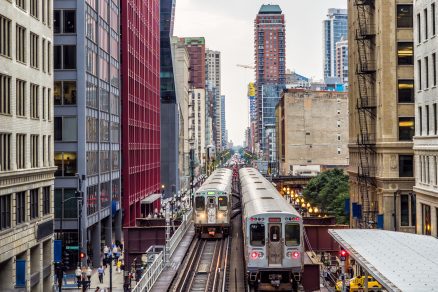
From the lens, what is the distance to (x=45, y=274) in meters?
41.8

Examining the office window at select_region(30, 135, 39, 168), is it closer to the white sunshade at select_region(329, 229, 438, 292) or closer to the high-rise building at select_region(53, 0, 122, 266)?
the high-rise building at select_region(53, 0, 122, 266)

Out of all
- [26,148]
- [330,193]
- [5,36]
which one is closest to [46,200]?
[26,148]

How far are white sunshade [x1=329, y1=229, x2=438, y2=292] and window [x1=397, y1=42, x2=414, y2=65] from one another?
1321 inches

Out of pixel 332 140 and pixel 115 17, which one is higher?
pixel 115 17

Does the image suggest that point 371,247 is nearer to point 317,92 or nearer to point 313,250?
point 313,250

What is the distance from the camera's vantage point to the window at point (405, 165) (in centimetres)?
5938

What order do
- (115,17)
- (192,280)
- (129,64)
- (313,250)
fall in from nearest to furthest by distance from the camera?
(192,280) → (313,250) → (115,17) → (129,64)

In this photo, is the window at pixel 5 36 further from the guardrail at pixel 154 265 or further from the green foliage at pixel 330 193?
the green foliage at pixel 330 193

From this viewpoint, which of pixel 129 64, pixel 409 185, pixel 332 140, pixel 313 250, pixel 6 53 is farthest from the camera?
pixel 332 140

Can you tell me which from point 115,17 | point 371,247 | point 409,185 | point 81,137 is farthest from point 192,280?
point 115,17

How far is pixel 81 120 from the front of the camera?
178ft

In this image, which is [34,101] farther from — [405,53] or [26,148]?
[405,53]

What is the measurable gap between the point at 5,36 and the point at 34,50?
531 centimetres

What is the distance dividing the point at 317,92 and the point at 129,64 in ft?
246
